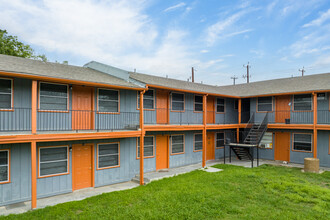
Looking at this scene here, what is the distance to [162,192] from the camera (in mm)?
9328

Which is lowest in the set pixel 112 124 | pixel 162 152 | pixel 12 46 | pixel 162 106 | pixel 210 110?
pixel 162 152

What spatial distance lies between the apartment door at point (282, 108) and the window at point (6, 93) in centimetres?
1655

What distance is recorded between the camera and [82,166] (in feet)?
34.1

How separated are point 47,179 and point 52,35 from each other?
69.4 ft

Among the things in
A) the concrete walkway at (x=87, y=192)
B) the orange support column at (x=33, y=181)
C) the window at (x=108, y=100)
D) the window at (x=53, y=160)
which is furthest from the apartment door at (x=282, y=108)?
the orange support column at (x=33, y=181)

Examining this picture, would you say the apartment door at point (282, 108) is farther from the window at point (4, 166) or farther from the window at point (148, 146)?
the window at point (4, 166)

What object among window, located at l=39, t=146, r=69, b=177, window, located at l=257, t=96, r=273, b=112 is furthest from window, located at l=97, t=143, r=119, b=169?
window, located at l=257, t=96, r=273, b=112

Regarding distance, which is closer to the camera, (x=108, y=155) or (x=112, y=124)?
(x=108, y=155)

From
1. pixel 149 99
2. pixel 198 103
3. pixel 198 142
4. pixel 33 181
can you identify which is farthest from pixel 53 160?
pixel 198 103

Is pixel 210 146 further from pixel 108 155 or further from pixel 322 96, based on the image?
pixel 108 155

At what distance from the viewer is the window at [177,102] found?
1459 centimetres

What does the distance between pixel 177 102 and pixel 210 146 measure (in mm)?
4988

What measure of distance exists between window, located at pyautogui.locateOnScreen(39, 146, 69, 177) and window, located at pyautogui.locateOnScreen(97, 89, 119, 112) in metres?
2.66

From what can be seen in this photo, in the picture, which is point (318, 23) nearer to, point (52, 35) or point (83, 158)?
point (83, 158)
